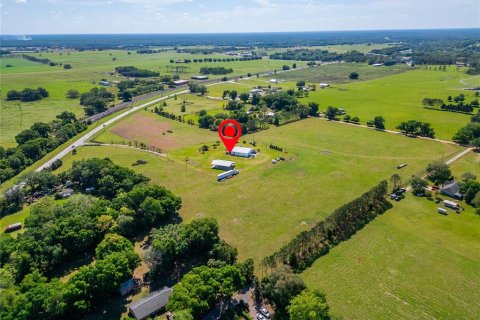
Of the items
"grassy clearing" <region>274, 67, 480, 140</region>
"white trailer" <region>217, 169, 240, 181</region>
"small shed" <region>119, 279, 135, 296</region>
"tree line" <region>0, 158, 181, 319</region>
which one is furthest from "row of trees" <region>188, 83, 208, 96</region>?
"small shed" <region>119, 279, 135, 296</region>

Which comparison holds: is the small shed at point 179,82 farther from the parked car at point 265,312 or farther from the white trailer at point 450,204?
the parked car at point 265,312

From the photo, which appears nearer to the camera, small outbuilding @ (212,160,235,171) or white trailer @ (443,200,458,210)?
white trailer @ (443,200,458,210)

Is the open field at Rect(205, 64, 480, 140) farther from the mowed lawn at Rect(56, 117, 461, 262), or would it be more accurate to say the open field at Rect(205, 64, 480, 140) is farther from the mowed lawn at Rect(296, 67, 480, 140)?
the mowed lawn at Rect(56, 117, 461, 262)

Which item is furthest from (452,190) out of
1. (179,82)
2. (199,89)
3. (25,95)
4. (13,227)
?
(25,95)

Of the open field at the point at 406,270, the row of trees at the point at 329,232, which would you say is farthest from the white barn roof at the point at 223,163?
the open field at the point at 406,270

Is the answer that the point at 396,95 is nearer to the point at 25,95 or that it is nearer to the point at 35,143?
the point at 35,143

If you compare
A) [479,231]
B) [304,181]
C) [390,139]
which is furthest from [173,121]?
[479,231]
